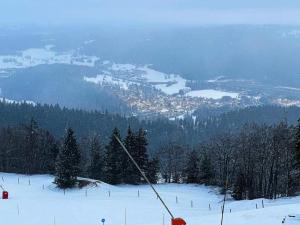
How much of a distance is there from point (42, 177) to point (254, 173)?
26903mm

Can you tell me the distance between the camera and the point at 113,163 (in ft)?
220

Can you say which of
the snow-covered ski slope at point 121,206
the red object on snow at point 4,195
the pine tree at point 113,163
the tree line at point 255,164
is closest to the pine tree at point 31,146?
the snow-covered ski slope at point 121,206

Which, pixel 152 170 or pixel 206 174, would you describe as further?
pixel 152 170

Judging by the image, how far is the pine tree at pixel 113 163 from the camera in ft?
217

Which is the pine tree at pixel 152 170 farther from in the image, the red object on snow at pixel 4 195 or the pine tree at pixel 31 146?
the red object on snow at pixel 4 195

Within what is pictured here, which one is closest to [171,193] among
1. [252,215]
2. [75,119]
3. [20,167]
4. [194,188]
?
[194,188]

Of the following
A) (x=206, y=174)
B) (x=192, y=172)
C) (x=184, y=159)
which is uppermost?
(x=206, y=174)

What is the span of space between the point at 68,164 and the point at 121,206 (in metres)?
15.1

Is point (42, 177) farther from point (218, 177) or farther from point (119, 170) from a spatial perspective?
point (218, 177)

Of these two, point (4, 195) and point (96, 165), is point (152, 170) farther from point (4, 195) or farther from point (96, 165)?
point (4, 195)

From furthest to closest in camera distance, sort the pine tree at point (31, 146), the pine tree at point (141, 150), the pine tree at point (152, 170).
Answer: the pine tree at point (31, 146) → the pine tree at point (152, 170) → the pine tree at point (141, 150)

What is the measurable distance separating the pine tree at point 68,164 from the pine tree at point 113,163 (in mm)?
5034

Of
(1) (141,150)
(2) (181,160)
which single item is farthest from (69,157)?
(2) (181,160)

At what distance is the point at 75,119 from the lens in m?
172
